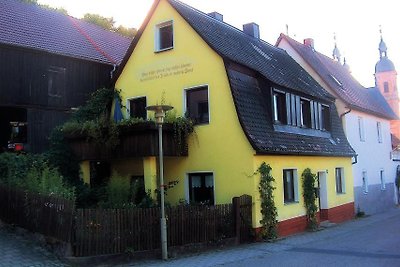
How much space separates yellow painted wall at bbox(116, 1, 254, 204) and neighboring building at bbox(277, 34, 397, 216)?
1035 centimetres

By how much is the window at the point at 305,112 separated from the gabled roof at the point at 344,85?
15.4 ft

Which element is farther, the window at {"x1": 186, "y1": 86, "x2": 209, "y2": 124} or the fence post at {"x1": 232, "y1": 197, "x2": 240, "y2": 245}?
the window at {"x1": 186, "y1": 86, "x2": 209, "y2": 124}

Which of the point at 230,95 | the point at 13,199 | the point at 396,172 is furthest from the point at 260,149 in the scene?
the point at 396,172

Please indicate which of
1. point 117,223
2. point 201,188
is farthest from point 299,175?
point 117,223

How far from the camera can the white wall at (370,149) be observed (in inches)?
1001

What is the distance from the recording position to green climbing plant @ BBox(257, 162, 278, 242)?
15398mm

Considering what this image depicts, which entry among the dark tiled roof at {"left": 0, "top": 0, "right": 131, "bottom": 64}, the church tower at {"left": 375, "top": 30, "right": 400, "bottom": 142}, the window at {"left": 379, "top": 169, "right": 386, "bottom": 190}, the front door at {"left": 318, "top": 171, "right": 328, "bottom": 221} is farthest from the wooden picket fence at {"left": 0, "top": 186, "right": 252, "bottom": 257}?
the church tower at {"left": 375, "top": 30, "right": 400, "bottom": 142}

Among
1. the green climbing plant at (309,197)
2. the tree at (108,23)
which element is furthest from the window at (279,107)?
the tree at (108,23)

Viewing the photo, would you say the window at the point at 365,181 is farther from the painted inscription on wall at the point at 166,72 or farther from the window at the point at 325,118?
the painted inscription on wall at the point at 166,72

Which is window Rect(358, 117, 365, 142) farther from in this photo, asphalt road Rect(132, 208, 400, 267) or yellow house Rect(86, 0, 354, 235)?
asphalt road Rect(132, 208, 400, 267)

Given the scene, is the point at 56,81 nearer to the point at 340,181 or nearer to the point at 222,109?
the point at 222,109

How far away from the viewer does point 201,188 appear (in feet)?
54.6

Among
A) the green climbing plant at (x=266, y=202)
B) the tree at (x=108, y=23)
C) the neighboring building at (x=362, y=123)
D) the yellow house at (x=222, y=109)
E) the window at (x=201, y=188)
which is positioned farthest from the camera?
the tree at (x=108, y=23)

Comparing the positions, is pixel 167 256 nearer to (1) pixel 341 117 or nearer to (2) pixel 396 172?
(1) pixel 341 117
